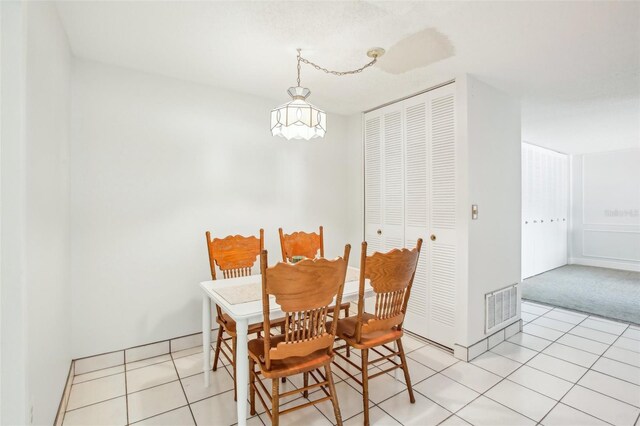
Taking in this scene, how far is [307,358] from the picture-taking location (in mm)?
1727

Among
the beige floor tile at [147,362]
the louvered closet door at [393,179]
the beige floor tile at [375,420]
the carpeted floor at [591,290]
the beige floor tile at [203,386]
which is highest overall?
the louvered closet door at [393,179]

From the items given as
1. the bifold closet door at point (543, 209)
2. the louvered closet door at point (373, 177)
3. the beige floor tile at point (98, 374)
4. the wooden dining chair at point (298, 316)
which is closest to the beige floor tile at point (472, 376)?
the wooden dining chair at point (298, 316)

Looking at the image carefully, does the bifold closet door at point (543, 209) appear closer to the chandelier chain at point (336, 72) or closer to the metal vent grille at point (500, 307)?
the metal vent grille at point (500, 307)

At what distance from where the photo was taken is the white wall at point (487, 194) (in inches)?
105

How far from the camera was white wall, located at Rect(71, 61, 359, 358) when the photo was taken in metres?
2.40

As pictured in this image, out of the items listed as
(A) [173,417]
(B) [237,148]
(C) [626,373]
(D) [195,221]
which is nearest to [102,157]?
(D) [195,221]

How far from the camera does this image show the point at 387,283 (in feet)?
6.07

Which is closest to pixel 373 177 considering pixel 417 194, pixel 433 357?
pixel 417 194

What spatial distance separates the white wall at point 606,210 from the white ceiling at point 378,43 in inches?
145

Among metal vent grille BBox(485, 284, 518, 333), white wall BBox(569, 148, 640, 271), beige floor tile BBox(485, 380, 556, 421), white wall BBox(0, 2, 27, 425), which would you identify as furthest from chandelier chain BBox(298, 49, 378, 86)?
white wall BBox(569, 148, 640, 271)

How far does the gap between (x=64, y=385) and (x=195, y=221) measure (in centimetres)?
145

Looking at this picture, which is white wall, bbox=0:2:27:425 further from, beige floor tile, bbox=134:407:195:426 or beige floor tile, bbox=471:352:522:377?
beige floor tile, bbox=471:352:522:377

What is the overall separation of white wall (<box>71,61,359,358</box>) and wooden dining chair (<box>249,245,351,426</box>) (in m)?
1.39

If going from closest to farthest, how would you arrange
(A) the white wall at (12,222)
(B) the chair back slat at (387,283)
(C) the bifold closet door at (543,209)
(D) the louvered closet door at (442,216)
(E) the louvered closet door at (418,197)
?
(A) the white wall at (12,222) < (B) the chair back slat at (387,283) < (D) the louvered closet door at (442,216) < (E) the louvered closet door at (418,197) < (C) the bifold closet door at (543,209)
